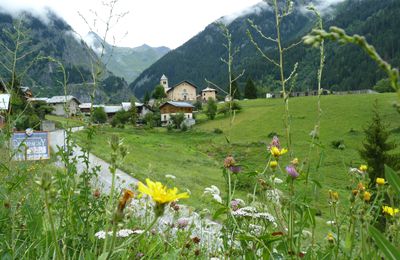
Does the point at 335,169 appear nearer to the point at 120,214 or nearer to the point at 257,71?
the point at 120,214

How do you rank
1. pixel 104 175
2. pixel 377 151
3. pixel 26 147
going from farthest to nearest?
pixel 377 151
pixel 104 175
pixel 26 147

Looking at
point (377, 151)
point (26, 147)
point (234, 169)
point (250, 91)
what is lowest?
point (377, 151)

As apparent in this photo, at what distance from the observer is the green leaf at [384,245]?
2.67ft

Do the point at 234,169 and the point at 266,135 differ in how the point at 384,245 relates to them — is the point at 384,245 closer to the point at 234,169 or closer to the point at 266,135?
the point at 234,169

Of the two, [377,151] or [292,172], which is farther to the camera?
[377,151]

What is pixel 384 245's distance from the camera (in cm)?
83

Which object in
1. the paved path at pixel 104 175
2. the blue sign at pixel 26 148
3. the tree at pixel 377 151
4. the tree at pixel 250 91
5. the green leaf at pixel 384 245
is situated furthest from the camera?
the tree at pixel 250 91

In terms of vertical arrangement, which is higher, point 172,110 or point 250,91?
point 250,91

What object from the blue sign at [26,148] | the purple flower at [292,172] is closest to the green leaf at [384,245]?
the purple flower at [292,172]

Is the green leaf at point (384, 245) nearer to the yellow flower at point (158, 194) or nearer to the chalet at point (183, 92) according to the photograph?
the yellow flower at point (158, 194)

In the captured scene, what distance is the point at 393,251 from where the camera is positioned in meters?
0.84

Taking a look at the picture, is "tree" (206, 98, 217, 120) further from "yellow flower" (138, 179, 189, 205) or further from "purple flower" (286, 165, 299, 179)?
"yellow flower" (138, 179, 189, 205)

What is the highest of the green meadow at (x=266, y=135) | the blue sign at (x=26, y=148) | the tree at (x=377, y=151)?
the blue sign at (x=26, y=148)

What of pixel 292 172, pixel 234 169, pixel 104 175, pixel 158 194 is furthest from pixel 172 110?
pixel 158 194
